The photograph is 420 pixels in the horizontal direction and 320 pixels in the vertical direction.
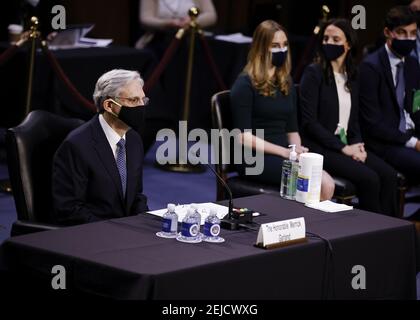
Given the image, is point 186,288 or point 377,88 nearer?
point 186,288

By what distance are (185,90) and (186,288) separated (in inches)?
196

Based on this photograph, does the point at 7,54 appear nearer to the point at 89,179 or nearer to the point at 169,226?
the point at 89,179

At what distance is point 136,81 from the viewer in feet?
14.9

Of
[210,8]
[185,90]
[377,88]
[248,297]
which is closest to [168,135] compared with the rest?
[185,90]

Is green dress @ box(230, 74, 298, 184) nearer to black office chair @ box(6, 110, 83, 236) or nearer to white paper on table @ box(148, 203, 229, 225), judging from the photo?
white paper on table @ box(148, 203, 229, 225)

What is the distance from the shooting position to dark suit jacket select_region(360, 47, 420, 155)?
253 inches

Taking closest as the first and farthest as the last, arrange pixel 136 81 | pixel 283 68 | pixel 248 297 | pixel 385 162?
pixel 248 297, pixel 136 81, pixel 283 68, pixel 385 162

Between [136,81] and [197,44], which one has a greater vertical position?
[136,81]

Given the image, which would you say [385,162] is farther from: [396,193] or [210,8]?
[210,8]

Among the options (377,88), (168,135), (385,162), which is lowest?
(168,135)

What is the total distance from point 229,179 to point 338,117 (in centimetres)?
86

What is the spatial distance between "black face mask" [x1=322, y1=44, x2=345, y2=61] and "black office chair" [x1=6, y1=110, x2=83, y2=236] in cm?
216

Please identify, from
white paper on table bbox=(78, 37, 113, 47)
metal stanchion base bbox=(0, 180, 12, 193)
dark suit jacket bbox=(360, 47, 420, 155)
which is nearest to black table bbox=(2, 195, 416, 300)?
dark suit jacket bbox=(360, 47, 420, 155)

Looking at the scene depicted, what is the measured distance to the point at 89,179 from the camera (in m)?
4.42
